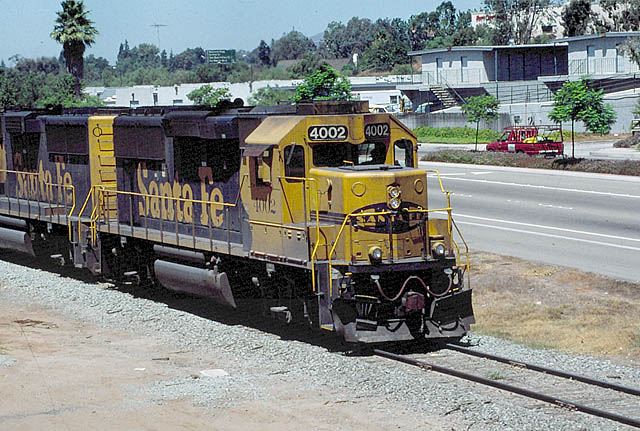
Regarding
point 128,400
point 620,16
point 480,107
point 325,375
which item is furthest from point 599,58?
point 128,400

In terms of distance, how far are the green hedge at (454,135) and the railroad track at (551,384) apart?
49.7 meters

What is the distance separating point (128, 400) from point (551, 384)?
537 cm

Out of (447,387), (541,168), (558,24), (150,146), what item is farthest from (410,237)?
(558,24)

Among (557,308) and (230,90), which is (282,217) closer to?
(557,308)

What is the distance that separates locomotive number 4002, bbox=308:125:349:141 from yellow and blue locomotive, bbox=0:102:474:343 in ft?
0.07

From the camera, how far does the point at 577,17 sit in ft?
350

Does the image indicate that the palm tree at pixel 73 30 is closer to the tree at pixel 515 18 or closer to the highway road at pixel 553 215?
the highway road at pixel 553 215

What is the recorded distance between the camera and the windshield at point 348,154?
547 inches

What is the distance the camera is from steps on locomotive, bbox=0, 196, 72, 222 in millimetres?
20391

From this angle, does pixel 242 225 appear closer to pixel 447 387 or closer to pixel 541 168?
pixel 447 387

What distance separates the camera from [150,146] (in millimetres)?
17672

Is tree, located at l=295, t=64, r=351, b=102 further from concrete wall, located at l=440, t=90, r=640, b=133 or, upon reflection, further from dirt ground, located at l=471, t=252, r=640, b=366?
dirt ground, located at l=471, t=252, r=640, b=366

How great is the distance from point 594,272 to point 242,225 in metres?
8.38

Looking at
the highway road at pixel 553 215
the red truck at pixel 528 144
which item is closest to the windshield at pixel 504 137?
the red truck at pixel 528 144
